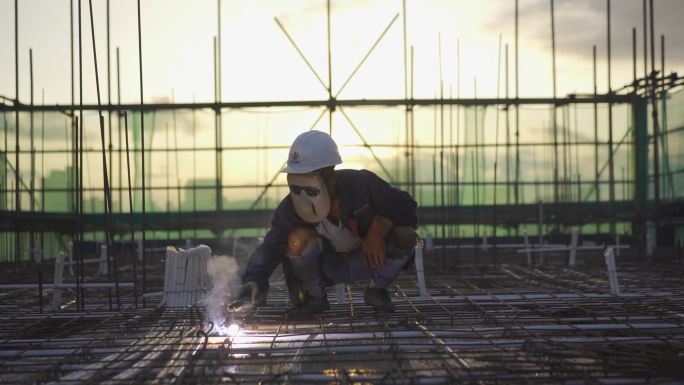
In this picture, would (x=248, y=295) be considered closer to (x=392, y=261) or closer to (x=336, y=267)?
(x=336, y=267)

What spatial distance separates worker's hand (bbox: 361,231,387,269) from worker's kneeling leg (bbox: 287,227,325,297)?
0.30 meters

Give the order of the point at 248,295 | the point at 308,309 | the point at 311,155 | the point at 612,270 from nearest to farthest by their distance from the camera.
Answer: the point at 311,155
the point at 248,295
the point at 308,309
the point at 612,270

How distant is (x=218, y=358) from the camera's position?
315 centimetres

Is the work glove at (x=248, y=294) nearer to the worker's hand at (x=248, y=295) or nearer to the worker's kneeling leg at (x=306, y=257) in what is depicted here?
the worker's hand at (x=248, y=295)

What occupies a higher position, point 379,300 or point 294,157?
point 294,157

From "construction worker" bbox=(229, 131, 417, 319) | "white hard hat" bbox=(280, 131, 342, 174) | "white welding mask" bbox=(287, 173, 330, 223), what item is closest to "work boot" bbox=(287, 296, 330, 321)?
"construction worker" bbox=(229, 131, 417, 319)

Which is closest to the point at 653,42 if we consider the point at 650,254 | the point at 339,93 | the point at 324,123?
the point at 650,254

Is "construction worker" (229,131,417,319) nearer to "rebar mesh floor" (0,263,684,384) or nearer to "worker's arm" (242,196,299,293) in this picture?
"worker's arm" (242,196,299,293)

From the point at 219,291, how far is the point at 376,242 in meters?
1.05

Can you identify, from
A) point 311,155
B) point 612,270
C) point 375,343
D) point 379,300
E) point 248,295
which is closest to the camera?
point 375,343

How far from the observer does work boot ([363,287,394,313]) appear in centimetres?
467

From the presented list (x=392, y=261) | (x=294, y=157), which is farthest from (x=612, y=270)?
(x=294, y=157)

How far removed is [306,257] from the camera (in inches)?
183

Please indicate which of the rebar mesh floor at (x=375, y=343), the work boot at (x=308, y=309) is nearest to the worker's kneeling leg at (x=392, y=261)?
the rebar mesh floor at (x=375, y=343)
